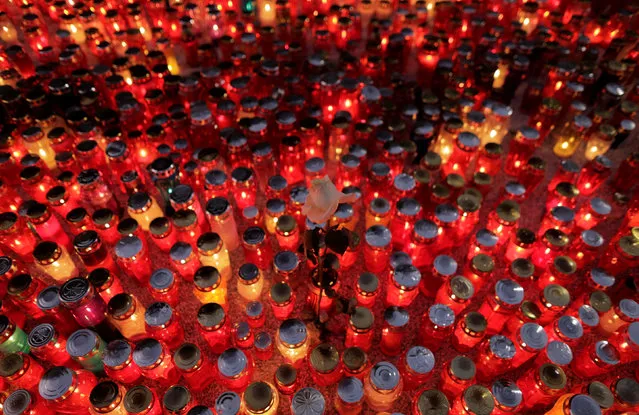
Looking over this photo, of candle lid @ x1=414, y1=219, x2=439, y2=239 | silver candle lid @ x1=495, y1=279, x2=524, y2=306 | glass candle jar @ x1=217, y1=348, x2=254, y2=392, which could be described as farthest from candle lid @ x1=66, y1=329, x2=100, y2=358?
silver candle lid @ x1=495, y1=279, x2=524, y2=306

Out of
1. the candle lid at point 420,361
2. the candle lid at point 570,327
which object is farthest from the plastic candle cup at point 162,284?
the candle lid at point 570,327

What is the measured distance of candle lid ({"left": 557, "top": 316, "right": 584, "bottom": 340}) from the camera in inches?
68.3

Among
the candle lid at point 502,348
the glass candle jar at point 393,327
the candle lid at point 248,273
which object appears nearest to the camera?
the candle lid at point 502,348

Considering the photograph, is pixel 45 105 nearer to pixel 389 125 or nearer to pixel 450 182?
pixel 389 125

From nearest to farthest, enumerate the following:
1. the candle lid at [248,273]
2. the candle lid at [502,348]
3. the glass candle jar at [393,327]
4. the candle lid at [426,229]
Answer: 1. the candle lid at [502,348]
2. the glass candle jar at [393,327]
3. the candle lid at [248,273]
4. the candle lid at [426,229]

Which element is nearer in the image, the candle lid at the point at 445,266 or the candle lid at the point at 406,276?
the candle lid at the point at 406,276

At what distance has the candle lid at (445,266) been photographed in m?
1.93

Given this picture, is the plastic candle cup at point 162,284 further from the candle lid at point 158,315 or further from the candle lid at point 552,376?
the candle lid at point 552,376

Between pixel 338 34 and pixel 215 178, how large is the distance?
2.15 m

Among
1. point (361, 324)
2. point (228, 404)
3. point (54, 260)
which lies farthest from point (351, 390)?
point (54, 260)

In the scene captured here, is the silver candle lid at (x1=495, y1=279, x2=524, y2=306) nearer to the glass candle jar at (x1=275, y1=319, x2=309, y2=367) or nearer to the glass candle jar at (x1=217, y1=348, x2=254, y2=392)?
the glass candle jar at (x1=275, y1=319, x2=309, y2=367)

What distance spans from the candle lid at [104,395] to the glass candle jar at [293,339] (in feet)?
2.20

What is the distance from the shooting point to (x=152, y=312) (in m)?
1.71

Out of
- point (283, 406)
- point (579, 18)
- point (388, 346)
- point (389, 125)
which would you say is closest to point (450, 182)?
point (389, 125)
